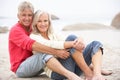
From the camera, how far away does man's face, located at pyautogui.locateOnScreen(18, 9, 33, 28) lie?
346 centimetres

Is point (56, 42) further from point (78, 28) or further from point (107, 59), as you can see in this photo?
point (78, 28)

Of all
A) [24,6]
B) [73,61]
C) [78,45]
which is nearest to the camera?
[78,45]

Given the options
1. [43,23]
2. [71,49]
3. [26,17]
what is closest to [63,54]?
[71,49]

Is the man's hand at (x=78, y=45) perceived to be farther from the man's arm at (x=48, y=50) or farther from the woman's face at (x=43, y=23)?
the woman's face at (x=43, y=23)

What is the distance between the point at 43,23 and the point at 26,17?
204mm

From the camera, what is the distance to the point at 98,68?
3225 mm

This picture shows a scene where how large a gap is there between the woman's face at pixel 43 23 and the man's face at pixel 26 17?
13 cm

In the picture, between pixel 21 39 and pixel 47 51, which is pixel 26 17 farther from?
pixel 47 51

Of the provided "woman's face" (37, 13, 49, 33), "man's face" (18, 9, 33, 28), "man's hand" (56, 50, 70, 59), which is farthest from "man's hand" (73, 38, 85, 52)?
"man's face" (18, 9, 33, 28)

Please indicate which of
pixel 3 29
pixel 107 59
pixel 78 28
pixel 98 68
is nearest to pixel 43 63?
pixel 98 68

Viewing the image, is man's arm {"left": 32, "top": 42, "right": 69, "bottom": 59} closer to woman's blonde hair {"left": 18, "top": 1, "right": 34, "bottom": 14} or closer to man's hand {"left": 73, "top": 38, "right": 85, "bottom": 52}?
man's hand {"left": 73, "top": 38, "right": 85, "bottom": 52}

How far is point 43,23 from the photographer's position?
11.1ft

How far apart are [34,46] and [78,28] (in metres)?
11.2

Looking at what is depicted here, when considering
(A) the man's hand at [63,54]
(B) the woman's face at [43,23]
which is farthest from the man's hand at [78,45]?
(B) the woman's face at [43,23]
